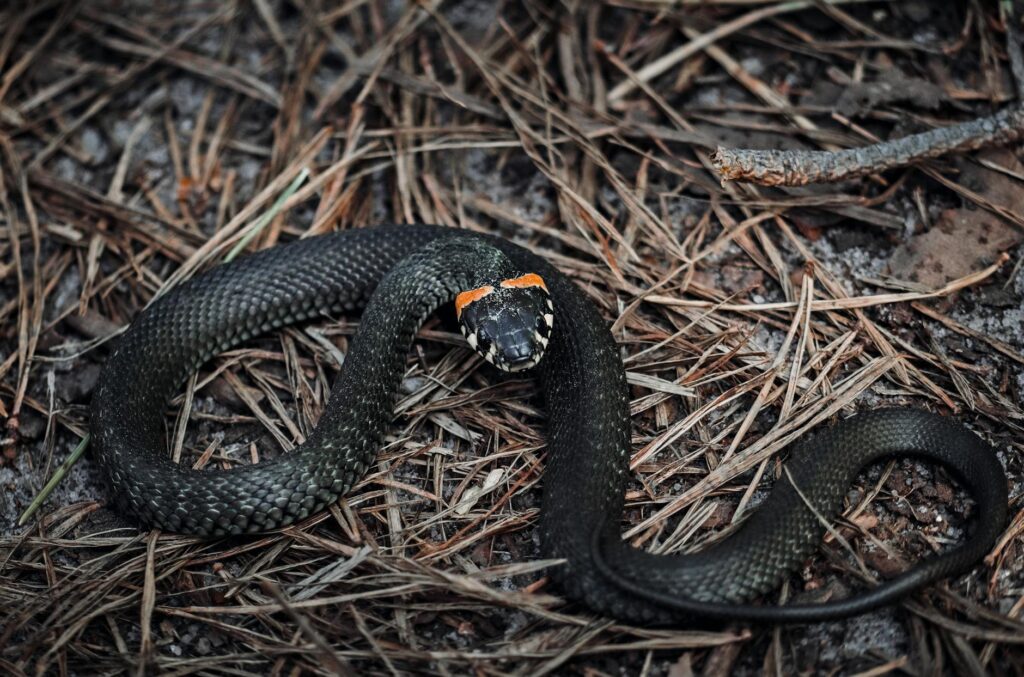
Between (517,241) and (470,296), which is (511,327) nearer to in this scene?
(470,296)

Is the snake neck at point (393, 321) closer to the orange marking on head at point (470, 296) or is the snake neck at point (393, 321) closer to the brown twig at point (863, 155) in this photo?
the orange marking on head at point (470, 296)

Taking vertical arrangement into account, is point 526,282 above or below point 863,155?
below

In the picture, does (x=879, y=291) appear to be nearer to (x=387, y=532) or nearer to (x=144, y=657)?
(x=387, y=532)

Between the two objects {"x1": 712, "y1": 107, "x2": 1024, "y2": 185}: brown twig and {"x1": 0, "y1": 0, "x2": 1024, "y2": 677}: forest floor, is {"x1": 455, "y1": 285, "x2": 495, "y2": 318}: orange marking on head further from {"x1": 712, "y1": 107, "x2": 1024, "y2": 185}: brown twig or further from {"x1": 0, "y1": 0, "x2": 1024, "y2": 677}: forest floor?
{"x1": 712, "y1": 107, "x2": 1024, "y2": 185}: brown twig

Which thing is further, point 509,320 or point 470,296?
point 470,296

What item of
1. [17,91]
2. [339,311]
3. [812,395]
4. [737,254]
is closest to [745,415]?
[812,395]

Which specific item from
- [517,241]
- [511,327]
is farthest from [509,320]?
[517,241]

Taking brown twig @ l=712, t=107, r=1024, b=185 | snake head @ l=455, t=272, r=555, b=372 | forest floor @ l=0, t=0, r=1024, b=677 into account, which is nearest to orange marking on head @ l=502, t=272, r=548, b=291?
snake head @ l=455, t=272, r=555, b=372
